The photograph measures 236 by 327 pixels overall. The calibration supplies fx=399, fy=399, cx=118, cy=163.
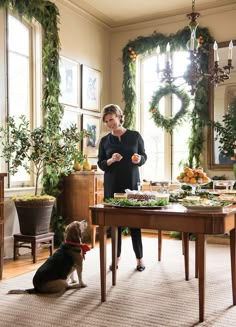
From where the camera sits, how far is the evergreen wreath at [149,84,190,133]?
20.7 ft

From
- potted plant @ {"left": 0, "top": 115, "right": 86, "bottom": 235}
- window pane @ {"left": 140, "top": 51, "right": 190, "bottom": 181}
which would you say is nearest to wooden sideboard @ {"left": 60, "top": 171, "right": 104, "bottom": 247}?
potted plant @ {"left": 0, "top": 115, "right": 86, "bottom": 235}

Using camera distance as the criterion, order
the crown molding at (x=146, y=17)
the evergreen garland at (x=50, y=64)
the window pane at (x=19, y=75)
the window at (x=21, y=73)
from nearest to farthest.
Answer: the window at (x=21, y=73) < the window pane at (x=19, y=75) < the evergreen garland at (x=50, y=64) < the crown molding at (x=146, y=17)

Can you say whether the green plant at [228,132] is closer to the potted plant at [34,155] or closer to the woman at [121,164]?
the potted plant at [34,155]

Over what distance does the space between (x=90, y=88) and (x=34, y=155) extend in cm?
217

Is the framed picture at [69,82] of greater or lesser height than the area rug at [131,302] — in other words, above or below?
above

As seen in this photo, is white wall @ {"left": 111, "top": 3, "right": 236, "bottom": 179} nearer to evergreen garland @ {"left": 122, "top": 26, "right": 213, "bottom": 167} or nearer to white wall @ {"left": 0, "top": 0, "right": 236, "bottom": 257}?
white wall @ {"left": 0, "top": 0, "right": 236, "bottom": 257}

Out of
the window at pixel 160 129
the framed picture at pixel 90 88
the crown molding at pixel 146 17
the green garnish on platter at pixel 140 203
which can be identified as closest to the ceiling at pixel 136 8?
the crown molding at pixel 146 17

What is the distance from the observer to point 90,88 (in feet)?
21.2

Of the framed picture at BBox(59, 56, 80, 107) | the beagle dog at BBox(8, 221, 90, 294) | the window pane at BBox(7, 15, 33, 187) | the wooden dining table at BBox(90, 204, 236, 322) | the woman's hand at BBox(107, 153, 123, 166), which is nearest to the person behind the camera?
the wooden dining table at BBox(90, 204, 236, 322)

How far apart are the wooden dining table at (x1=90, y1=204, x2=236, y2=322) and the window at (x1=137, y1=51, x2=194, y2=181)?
3620 millimetres

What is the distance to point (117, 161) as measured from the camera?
383cm

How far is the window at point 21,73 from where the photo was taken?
4.86 meters

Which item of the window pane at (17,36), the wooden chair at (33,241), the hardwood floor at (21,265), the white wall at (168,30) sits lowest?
the hardwood floor at (21,265)

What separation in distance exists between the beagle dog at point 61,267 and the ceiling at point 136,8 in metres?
3.97
